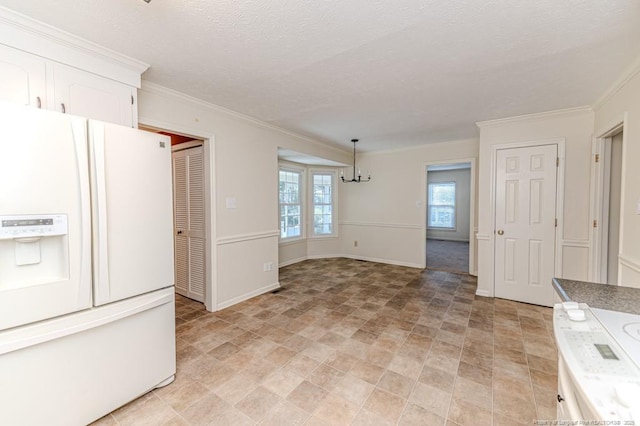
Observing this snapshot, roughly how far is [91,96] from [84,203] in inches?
37.7

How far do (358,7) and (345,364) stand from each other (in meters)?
2.52

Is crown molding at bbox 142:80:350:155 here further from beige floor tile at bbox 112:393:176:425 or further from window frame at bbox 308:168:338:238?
beige floor tile at bbox 112:393:176:425

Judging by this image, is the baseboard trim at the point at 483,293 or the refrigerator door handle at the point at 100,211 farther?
the baseboard trim at the point at 483,293

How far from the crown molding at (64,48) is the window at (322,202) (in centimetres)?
430

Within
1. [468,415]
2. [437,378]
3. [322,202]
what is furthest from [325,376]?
[322,202]

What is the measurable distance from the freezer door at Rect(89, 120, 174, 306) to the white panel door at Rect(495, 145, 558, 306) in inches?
156

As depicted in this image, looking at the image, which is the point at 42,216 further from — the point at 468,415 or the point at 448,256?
the point at 448,256

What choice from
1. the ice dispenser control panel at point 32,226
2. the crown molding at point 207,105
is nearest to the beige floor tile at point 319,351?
the ice dispenser control panel at point 32,226

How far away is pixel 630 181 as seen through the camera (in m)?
2.19

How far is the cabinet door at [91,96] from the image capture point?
5.87ft

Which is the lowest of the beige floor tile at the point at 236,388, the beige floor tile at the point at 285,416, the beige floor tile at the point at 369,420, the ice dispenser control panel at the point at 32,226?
the beige floor tile at the point at 236,388

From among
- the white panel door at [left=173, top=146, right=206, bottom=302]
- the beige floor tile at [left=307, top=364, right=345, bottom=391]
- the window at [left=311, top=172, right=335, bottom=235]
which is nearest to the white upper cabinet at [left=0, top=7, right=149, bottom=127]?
the white panel door at [left=173, top=146, right=206, bottom=302]

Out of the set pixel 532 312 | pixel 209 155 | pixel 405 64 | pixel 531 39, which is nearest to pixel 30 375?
pixel 209 155

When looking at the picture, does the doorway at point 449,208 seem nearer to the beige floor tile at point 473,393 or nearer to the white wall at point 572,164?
the white wall at point 572,164
